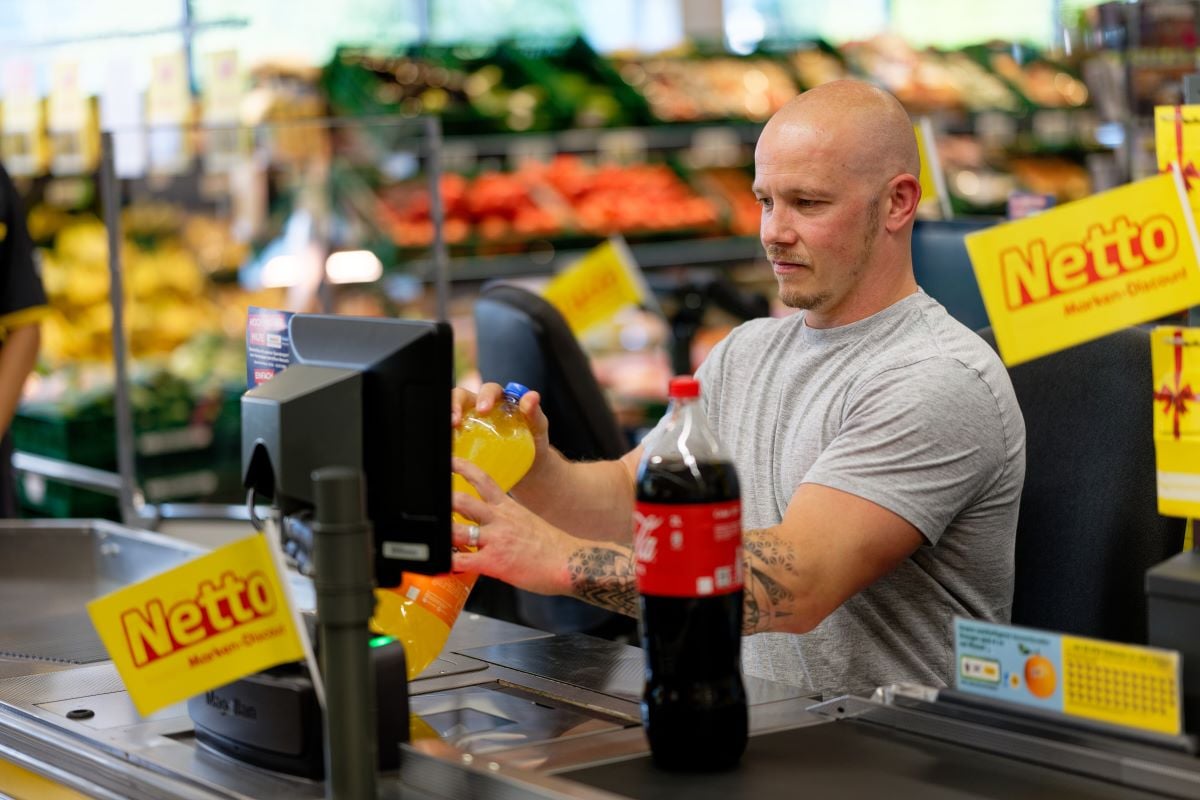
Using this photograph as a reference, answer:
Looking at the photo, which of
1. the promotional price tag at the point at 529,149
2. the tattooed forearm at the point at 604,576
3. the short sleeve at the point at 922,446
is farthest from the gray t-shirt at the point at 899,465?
the promotional price tag at the point at 529,149

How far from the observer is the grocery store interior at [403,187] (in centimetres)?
451

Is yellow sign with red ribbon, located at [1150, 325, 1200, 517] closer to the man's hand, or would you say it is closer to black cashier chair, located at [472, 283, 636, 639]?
the man's hand

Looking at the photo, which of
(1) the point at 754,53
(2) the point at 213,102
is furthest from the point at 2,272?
(1) the point at 754,53

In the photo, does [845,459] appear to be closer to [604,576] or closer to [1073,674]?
[604,576]

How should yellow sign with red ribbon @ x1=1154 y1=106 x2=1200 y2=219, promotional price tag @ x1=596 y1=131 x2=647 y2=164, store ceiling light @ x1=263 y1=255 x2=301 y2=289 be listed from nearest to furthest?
yellow sign with red ribbon @ x1=1154 y1=106 x2=1200 y2=219
store ceiling light @ x1=263 y1=255 x2=301 y2=289
promotional price tag @ x1=596 y1=131 x2=647 y2=164

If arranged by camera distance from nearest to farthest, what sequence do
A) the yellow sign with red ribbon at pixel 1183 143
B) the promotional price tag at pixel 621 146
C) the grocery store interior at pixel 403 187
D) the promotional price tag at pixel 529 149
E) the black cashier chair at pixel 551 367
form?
the yellow sign with red ribbon at pixel 1183 143
the black cashier chair at pixel 551 367
the grocery store interior at pixel 403 187
the promotional price tag at pixel 529 149
the promotional price tag at pixel 621 146

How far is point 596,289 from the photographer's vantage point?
418cm

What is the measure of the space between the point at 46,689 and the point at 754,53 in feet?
21.8

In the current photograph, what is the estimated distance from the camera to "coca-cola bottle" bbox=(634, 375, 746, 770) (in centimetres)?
144

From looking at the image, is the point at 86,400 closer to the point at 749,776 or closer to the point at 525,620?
the point at 525,620

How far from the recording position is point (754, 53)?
8102 millimetres

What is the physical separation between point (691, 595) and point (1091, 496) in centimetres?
108

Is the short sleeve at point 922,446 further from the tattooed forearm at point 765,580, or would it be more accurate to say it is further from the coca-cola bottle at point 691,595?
the coca-cola bottle at point 691,595

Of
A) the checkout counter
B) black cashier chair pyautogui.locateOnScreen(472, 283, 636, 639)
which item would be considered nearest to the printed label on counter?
the checkout counter
